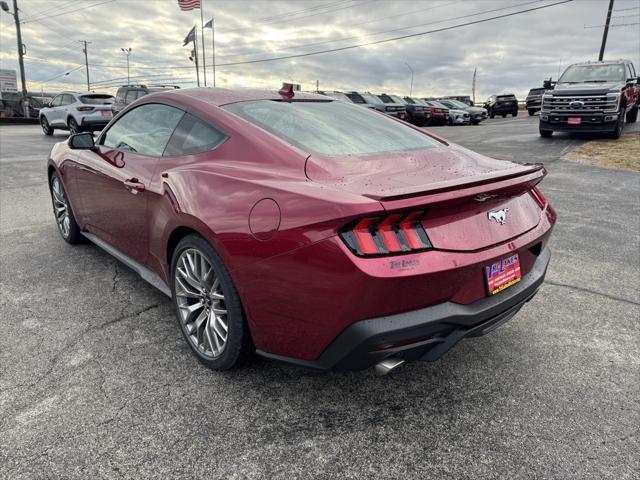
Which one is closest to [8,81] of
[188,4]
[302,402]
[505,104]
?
[188,4]

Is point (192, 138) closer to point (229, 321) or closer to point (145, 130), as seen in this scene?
point (145, 130)

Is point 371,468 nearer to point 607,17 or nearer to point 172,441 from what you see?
point 172,441

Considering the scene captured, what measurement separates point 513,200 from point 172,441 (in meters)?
1.92

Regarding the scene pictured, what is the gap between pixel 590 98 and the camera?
12.3 metres

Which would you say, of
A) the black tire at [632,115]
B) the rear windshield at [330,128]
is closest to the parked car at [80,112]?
the rear windshield at [330,128]

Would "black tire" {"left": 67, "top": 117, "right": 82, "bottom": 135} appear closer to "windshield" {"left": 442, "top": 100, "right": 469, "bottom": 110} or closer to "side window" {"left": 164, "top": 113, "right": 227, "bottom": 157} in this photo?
"side window" {"left": 164, "top": 113, "right": 227, "bottom": 157}

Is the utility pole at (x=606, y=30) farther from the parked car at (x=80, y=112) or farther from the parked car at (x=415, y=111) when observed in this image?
the parked car at (x=80, y=112)

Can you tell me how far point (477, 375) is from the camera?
2.57m

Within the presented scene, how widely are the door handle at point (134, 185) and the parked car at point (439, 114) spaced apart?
24023mm

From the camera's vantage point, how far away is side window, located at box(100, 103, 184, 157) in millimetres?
3043

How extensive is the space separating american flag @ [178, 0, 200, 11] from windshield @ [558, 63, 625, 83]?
73.2 ft

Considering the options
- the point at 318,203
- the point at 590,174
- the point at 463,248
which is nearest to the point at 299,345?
the point at 318,203

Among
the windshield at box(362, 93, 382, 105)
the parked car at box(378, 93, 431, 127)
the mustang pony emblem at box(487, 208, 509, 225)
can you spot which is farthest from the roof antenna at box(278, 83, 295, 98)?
the parked car at box(378, 93, 431, 127)

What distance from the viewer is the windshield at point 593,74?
13.3 meters
